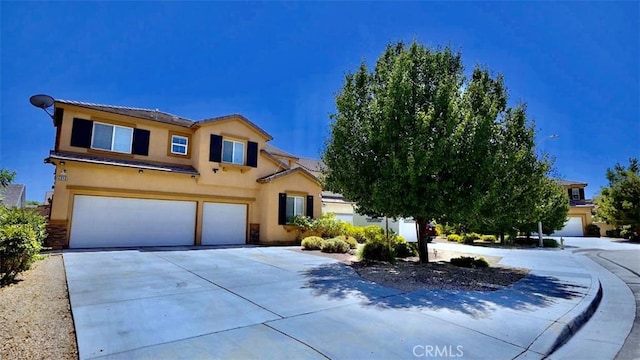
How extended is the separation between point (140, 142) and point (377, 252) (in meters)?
13.1

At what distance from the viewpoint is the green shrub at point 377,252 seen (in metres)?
11.6

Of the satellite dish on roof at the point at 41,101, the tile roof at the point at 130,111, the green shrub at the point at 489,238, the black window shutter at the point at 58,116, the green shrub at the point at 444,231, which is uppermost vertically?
the tile roof at the point at 130,111

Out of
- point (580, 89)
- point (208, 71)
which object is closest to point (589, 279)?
point (580, 89)

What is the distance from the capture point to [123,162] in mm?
15328

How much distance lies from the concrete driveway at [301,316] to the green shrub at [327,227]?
9.37 metres

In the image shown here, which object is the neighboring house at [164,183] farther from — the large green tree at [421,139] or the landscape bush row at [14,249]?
the large green tree at [421,139]

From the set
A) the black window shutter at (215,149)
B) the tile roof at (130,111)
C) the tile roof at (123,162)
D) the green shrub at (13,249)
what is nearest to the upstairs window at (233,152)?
the black window shutter at (215,149)

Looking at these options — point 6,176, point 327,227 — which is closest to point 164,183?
point 6,176

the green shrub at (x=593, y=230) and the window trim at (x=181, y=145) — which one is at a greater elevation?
the window trim at (x=181, y=145)

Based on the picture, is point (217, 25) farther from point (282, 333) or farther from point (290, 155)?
point (282, 333)

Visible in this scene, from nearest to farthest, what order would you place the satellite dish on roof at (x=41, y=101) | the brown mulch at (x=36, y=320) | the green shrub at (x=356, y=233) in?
the brown mulch at (x=36, y=320), the satellite dish on roof at (x=41, y=101), the green shrub at (x=356, y=233)

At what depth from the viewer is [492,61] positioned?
37.7 ft

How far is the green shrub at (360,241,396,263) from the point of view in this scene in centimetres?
1159

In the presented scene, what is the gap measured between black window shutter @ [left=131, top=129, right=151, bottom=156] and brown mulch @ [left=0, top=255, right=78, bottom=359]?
937 cm
